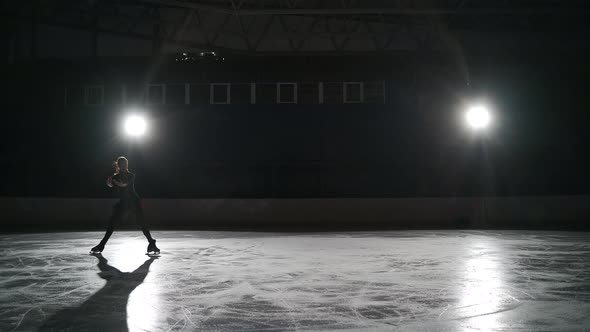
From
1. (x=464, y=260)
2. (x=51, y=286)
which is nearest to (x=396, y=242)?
(x=464, y=260)

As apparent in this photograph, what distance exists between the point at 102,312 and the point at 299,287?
98.9 inches

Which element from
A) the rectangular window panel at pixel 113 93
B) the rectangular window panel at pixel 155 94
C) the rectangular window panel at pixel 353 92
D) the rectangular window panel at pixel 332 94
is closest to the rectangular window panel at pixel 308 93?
the rectangular window panel at pixel 332 94

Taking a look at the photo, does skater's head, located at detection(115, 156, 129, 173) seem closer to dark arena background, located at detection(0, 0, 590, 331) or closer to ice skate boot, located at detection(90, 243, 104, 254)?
ice skate boot, located at detection(90, 243, 104, 254)

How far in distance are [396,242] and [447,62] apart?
13844mm

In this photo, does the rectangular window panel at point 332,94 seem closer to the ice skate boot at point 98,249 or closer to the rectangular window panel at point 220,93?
the rectangular window panel at point 220,93

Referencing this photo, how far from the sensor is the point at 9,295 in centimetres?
623

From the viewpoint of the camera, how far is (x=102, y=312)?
5.35 meters

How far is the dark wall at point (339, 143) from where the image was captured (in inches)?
926

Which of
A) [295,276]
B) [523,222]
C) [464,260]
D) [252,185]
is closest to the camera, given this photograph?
[295,276]

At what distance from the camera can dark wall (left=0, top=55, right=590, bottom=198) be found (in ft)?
77.2

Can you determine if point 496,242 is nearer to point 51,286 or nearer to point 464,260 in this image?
point 464,260

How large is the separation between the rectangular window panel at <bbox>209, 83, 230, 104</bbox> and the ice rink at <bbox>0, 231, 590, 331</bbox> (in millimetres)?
13671

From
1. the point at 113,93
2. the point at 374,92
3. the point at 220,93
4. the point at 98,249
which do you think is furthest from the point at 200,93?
the point at 98,249

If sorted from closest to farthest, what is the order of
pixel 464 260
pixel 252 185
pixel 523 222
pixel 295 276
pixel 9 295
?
pixel 9 295 < pixel 295 276 < pixel 464 260 < pixel 523 222 < pixel 252 185
